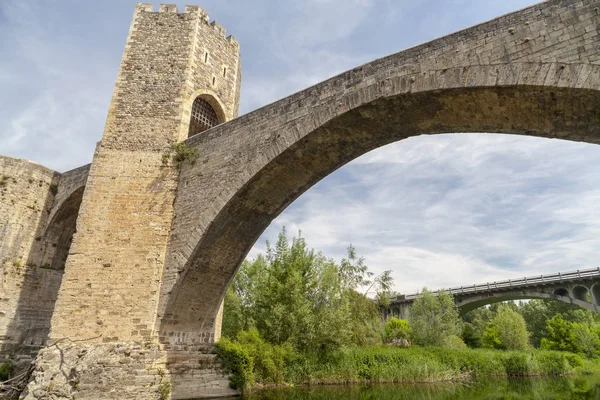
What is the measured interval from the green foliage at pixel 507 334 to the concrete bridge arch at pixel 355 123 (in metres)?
24.8

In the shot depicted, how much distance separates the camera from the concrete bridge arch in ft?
16.9

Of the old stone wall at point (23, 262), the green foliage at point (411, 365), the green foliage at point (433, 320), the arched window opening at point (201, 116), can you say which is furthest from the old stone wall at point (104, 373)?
the green foliage at point (433, 320)

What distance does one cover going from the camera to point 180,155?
9.41 m

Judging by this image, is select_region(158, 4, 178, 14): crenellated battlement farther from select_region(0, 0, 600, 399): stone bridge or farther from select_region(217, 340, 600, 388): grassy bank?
select_region(217, 340, 600, 388): grassy bank

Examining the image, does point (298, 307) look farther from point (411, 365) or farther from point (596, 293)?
point (596, 293)

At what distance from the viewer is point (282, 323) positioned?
12.9m

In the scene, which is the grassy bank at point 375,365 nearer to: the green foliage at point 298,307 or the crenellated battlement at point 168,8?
the green foliage at point 298,307

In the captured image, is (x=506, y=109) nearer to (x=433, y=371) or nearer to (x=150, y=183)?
(x=150, y=183)

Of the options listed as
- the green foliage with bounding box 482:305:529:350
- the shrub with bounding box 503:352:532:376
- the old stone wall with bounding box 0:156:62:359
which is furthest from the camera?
the green foliage with bounding box 482:305:529:350

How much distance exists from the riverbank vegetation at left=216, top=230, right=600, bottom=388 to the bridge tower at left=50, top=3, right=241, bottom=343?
2786mm

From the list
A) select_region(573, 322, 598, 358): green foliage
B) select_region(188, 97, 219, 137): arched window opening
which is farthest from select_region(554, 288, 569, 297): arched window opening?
select_region(188, 97, 219, 137): arched window opening

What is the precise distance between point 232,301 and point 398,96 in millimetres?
13131

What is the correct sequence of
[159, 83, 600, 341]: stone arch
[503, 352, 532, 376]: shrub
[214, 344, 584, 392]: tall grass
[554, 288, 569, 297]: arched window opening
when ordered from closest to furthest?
1. [159, 83, 600, 341]: stone arch
2. [214, 344, 584, 392]: tall grass
3. [503, 352, 532, 376]: shrub
4. [554, 288, 569, 297]: arched window opening

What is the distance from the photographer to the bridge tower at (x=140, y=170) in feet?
26.1
